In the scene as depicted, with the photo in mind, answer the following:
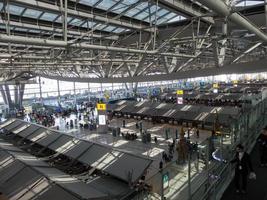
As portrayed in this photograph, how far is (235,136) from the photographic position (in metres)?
10.0

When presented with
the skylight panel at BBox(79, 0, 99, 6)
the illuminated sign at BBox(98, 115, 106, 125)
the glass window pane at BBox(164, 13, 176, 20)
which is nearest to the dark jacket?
the skylight panel at BBox(79, 0, 99, 6)

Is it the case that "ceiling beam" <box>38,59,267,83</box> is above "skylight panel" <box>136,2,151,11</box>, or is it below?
below

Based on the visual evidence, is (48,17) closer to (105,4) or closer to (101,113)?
(105,4)

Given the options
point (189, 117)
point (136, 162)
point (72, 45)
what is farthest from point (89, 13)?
point (189, 117)

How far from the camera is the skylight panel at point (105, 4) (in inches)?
475

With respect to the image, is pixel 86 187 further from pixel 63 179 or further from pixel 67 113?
pixel 67 113

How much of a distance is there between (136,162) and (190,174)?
3110 mm

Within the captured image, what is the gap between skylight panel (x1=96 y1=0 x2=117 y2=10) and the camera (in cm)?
1207

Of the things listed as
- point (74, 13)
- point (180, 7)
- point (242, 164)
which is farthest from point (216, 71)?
point (242, 164)

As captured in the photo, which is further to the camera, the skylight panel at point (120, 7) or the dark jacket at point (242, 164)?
the skylight panel at point (120, 7)

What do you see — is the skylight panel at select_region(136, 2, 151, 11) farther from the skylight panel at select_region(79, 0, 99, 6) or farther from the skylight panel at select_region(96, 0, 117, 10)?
the skylight panel at select_region(79, 0, 99, 6)

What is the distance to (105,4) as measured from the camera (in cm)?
1234

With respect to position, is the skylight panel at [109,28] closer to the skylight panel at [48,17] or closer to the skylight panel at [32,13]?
the skylight panel at [48,17]

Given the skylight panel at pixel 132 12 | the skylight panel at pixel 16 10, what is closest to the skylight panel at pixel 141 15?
the skylight panel at pixel 132 12
